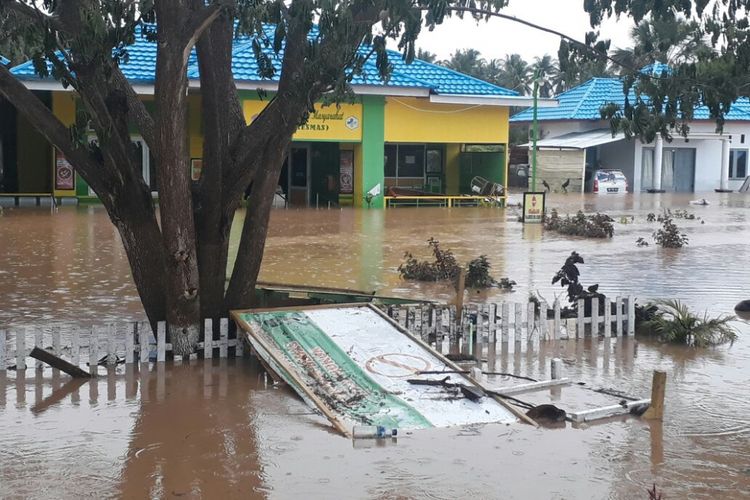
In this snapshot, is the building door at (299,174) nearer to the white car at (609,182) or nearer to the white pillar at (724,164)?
the white car at (609,182)

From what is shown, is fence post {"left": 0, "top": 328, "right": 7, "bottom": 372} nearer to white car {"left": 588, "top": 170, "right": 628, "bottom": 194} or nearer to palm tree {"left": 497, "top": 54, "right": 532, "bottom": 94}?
white car {"left": 588, "top": 170, "right": 628, "bottom": 194}

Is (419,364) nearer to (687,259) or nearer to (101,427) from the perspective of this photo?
(101,427)

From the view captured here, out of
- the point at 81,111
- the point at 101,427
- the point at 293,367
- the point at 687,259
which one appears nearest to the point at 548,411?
the point at 293,367

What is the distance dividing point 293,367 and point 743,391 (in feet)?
14.0

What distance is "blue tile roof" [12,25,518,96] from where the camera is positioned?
28.3 metres

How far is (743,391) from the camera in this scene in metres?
8.91

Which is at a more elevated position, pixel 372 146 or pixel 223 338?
pixel 372 146

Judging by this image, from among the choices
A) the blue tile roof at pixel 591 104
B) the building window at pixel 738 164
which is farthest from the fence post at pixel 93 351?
the building window at pixel 738 164

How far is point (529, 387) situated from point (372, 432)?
80.0 inches

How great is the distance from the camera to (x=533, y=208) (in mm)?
26422

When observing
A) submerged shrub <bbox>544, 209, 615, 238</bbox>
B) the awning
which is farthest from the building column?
submerged shrub <bbox>544, 209, 615, 238</bbox>

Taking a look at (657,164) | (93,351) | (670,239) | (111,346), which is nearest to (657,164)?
(657,164)

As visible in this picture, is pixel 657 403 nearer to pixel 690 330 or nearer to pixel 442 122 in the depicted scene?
pixel 690 330

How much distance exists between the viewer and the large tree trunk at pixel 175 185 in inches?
354
